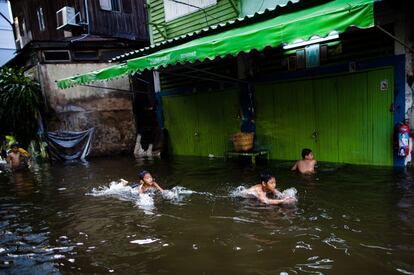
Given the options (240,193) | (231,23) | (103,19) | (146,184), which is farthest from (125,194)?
(103,19)

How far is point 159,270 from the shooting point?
4254 mm

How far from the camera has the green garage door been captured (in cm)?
873

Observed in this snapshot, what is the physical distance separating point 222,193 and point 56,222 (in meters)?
3.38

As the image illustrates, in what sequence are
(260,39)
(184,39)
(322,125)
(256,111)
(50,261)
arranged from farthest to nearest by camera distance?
(256,111), (184,39), (322,125), (260,39), (50,261)

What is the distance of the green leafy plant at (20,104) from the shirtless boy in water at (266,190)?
39.0 ft

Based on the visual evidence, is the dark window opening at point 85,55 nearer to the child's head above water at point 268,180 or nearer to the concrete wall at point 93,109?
the concrete wall at point 93,109

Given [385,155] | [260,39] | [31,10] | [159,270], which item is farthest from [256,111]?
[31,10]

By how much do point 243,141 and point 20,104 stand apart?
1011cm

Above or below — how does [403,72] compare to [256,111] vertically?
above

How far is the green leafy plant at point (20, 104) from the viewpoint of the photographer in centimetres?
1541

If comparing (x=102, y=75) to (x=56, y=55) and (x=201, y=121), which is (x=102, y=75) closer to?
(x=201, y=121)

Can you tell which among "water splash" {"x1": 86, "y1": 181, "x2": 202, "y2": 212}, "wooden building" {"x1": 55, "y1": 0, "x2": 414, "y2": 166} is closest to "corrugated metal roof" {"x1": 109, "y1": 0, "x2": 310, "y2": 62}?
"wooden building" {"x1": 55, "y1": 0, "x2": 414, "y2": 166}

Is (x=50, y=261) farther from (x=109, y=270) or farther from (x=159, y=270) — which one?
(x=159, y=270)

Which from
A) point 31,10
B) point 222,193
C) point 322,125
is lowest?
point 222,193
